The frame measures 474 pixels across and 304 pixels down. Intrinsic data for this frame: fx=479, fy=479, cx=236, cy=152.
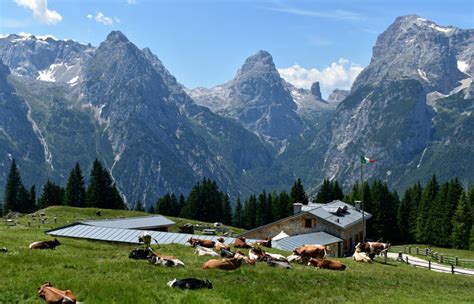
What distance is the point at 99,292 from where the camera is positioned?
19.9m

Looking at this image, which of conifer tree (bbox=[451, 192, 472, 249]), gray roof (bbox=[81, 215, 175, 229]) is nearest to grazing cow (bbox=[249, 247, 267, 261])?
gray roof (bbox=[81, 215, 175, 229])

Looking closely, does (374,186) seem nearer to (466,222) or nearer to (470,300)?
(466,222)

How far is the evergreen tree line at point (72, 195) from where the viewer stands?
479 ft

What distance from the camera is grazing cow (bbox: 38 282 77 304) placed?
1783 cm

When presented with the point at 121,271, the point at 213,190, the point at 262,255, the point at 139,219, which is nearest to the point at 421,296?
the point at 262,255

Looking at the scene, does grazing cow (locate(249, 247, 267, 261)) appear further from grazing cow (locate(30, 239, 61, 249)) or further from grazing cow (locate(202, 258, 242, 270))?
grazing cow (locate(30, 239, 61, 249))

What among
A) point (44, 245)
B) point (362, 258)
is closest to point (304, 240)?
point (362, 258)

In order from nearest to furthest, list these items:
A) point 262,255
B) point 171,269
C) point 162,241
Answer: point 171,269 < point 262,255 < point 162,241

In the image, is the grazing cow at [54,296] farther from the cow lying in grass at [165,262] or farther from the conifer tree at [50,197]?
the conifer tree at [50,197]

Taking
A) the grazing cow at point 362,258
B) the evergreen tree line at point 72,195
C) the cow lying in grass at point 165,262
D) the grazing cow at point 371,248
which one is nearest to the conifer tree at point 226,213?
the evergreen tree line at point 72,195

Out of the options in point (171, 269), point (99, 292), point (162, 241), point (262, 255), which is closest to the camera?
point (99, 292)

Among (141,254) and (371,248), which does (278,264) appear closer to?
(141,254)

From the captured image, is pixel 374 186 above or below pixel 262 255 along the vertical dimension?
above

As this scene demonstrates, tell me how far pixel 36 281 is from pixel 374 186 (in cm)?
13420
